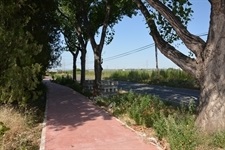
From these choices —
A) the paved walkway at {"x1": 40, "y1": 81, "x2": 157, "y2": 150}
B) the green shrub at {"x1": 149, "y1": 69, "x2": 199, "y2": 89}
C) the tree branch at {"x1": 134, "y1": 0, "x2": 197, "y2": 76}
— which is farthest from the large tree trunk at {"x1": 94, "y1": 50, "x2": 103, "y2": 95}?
the green shrub at {"x1": 149, "y1": 69, "x2": 199, "y2": 89}

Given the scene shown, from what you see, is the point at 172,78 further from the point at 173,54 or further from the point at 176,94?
the point at 173,54

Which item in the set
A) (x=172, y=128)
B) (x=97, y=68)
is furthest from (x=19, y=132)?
(x=97, y=68)

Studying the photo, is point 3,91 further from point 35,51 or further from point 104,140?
point 104,140

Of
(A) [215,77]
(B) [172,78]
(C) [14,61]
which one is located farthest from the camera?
(B) [172,78]

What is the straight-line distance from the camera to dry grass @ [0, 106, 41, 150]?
9.12 metres

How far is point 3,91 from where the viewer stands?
11.9 m

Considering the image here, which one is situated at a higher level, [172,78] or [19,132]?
[172,78]

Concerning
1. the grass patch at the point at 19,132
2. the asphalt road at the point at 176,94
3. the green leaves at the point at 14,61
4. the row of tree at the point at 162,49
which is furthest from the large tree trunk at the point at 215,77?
the asphalt road at the point at 176,94

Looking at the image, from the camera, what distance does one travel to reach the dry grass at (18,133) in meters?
9.12

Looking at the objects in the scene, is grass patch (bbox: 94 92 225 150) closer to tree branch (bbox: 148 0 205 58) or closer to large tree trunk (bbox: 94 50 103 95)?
tree branch (bbox: 148 0 205 58)

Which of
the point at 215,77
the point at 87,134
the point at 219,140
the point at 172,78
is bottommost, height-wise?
the point at 87,134

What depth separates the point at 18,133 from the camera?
420 inches

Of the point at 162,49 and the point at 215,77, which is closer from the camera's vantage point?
the point at 215,77

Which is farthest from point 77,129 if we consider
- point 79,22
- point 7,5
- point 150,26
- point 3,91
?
point 79,22
